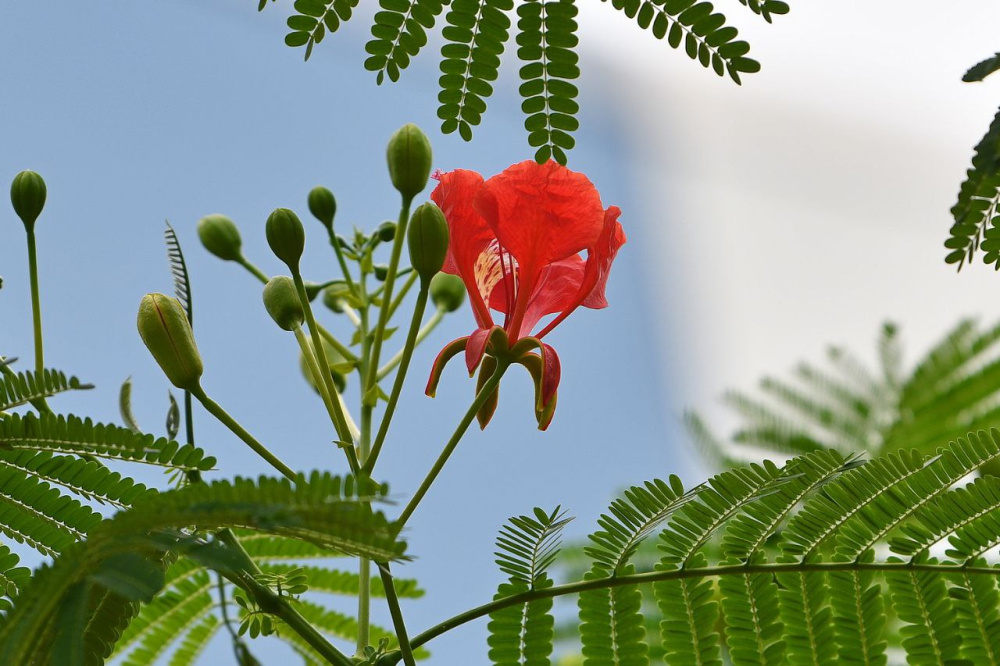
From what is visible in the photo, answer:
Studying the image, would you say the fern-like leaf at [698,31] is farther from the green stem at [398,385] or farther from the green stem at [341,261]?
the green stem at [341,261]

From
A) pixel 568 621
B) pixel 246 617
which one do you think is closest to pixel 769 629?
pixel 246 617

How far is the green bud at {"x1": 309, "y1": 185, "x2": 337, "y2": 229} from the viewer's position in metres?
1.23

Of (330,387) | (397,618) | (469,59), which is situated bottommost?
(397,618)

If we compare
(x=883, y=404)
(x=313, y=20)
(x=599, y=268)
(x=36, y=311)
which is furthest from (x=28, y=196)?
(x=883, y=404)

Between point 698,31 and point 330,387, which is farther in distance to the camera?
point 330,387

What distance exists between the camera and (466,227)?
1.02 meters

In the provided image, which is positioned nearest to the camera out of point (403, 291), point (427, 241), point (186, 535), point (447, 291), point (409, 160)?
point (186, 535)

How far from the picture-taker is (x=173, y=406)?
2.93 feet

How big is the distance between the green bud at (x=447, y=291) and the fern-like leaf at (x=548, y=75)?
1.31ft

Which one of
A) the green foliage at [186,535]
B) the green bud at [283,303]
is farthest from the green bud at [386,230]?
the green foliage at [186,535]

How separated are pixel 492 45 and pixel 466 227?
0.20 m

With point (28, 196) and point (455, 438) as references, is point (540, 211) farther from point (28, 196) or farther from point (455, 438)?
point (28, 196)

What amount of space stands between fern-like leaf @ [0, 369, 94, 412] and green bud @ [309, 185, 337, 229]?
535 millimetres

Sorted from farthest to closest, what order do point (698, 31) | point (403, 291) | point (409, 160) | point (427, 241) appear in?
point (403, 291) < point (409, 160) < point (427, 241) < point (698, 31)
